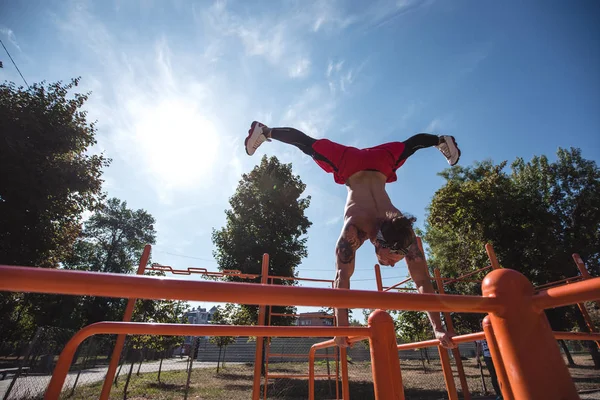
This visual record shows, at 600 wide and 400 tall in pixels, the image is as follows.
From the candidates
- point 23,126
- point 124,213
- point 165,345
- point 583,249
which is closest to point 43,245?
point 23,126

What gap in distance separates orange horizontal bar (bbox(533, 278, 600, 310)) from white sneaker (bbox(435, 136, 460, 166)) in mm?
3243

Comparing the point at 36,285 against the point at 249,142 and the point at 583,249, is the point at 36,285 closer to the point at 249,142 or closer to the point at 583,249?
the point at 249,142

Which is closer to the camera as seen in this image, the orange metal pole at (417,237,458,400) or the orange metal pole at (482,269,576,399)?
the orange metal pole at (482,269,576,399)

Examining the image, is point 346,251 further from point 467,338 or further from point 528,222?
point 528,222

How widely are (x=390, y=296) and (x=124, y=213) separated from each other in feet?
129

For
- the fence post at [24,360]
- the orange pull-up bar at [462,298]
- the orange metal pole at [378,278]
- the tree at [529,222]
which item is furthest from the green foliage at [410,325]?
the orange pull-up bar at [462,298]

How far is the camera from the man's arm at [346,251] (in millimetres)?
2551

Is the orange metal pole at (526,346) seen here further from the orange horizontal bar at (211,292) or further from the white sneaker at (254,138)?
the white sneaker at (254,138)

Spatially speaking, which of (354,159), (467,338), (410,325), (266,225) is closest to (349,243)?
(354,159)

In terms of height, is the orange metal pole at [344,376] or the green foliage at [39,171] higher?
the green foliage at [39,171]

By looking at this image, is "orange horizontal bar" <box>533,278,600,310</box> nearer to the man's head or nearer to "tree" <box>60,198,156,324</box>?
the man's head

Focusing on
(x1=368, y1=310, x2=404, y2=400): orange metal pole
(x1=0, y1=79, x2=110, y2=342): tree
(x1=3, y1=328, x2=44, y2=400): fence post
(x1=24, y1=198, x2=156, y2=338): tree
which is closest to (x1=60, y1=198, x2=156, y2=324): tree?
(x1=24, y1=198, x2=156, y2=338): tree

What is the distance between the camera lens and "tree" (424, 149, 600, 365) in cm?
1683

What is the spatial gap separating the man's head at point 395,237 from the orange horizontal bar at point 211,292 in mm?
1397
